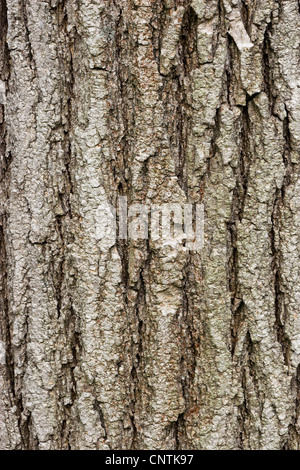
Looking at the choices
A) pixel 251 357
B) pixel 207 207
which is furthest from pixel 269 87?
pixel 251 357

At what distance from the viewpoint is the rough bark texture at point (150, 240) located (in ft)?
3.81

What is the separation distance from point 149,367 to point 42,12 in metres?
1.00

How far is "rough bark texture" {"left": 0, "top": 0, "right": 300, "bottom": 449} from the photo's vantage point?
3.81 ft

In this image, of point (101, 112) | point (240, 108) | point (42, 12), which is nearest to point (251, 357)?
point (240, 108)

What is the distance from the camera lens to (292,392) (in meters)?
1.27

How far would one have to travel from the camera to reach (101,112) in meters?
1.16

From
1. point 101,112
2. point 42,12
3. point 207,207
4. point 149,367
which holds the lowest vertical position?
point 149,367

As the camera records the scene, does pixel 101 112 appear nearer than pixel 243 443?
Yes

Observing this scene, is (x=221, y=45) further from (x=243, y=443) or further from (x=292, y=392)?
(x=243, y=443)

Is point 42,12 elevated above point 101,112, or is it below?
above

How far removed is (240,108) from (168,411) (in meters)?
0.85

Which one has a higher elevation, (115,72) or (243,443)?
(115,72)

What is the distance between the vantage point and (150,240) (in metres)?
1.20
